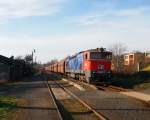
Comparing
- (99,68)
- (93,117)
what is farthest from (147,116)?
(99,68)

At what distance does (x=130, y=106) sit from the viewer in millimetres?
18297

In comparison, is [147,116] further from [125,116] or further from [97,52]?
[97,52]

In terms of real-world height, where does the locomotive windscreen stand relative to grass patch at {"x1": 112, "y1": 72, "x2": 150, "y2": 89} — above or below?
above

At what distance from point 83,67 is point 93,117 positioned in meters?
24.1

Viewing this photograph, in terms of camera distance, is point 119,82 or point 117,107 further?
point 119,82

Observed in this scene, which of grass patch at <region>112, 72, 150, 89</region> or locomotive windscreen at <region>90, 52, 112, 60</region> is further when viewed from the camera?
grass patch at <region>112, 72, 150, 89</region>

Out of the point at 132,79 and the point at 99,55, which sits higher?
the point at 99,55

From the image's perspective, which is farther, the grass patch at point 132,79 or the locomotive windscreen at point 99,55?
the grass patch at point 132,79

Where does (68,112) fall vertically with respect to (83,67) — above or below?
below

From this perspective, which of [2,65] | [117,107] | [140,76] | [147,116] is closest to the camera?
[147,116]

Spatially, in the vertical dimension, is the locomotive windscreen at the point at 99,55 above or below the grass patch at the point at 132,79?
above

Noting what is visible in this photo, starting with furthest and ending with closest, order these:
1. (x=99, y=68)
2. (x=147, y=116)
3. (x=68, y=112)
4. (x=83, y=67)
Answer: (x=83, y=67) < (x=99, y=68) < (x=68, y=112) < (x=147, y=116)

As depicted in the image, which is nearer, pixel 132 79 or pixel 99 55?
pixel 99 55

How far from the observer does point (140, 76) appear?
42031 mm
